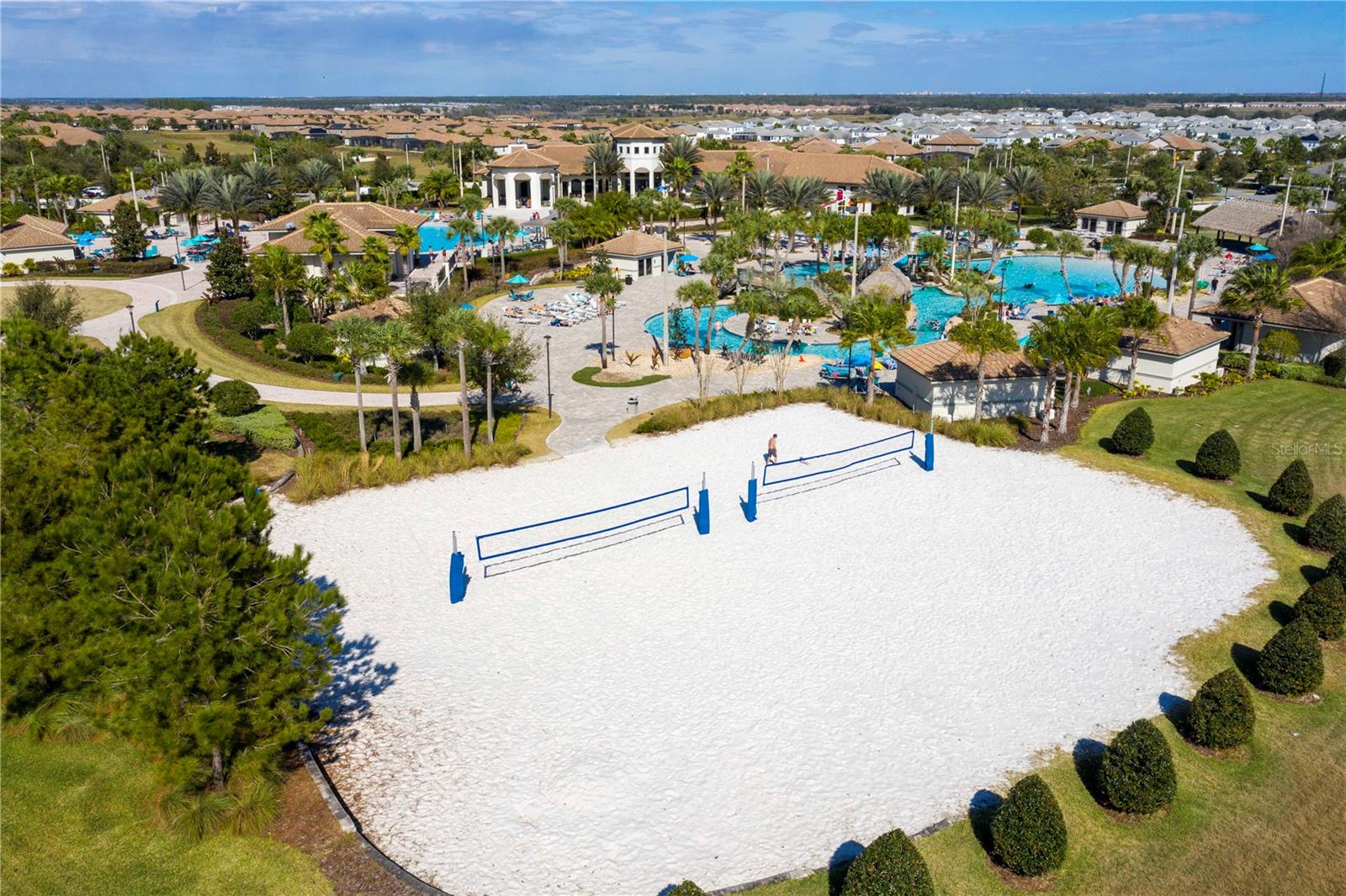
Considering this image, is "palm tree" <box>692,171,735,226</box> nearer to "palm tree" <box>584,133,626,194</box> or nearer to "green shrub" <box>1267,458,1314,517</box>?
"palm tree" <box>584,133,626,194</box>

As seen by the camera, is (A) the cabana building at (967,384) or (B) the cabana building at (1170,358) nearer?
(A) the cabana building at (967,384)

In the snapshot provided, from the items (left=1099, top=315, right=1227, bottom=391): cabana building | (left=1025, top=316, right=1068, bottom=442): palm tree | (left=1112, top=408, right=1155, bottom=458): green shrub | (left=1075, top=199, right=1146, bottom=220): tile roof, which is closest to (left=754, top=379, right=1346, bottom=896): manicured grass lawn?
(left=1112, top=408, right=1155, bottom=458): green shrub

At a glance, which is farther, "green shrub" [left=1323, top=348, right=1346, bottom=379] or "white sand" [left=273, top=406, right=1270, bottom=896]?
"green shrub" [left=1323, top=348, right=1346, bottom=379]

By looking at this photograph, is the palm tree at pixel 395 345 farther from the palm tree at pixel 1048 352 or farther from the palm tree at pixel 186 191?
the palm tree at pixel 186 191

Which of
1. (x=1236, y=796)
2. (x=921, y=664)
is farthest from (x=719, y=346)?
(x=1236, y=796)

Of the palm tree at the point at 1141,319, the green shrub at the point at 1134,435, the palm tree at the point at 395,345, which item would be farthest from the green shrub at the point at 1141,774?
the palm tree at the point at 1141,319

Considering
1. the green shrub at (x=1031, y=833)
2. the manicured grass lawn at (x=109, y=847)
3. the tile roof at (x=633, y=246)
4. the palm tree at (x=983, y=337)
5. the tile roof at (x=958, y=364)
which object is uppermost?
the tile roof at (x=633, y=246)

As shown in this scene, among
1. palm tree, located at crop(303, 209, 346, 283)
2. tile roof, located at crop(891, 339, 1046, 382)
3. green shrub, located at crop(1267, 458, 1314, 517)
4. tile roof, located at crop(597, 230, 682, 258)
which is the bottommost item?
green shrub, located at crop(1267, 458, 1314, 517)

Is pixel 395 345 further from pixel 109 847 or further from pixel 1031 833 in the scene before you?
pixel 1031 833
